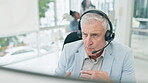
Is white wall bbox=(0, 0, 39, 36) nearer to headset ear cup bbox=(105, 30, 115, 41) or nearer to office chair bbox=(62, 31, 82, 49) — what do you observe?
office chair bbox=(62, 31, 82, 49)

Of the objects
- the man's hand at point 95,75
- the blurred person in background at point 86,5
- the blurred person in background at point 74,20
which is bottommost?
the man's hand at point 95,75

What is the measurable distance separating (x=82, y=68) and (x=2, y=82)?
1.15 ft

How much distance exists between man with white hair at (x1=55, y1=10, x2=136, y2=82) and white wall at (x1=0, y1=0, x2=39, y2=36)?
186mm

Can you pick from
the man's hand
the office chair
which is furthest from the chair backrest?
the man's hand

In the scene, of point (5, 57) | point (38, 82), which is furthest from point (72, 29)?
point (5, 57)

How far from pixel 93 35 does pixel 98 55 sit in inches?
3.1

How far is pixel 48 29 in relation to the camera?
21.4 inches

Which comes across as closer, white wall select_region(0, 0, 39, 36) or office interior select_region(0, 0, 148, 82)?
office interior select_region(0, 0, 148, 82)

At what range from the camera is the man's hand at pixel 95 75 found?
1.51 feet

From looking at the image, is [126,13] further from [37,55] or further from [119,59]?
[37,55]

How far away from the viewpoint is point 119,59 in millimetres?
464

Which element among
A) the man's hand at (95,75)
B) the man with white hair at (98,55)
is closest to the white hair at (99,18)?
the man with white hair at (98,55)

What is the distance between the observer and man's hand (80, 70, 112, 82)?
1.51 feet

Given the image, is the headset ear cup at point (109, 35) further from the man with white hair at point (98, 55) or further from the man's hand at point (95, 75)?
the man's hand at point (95, 75)
